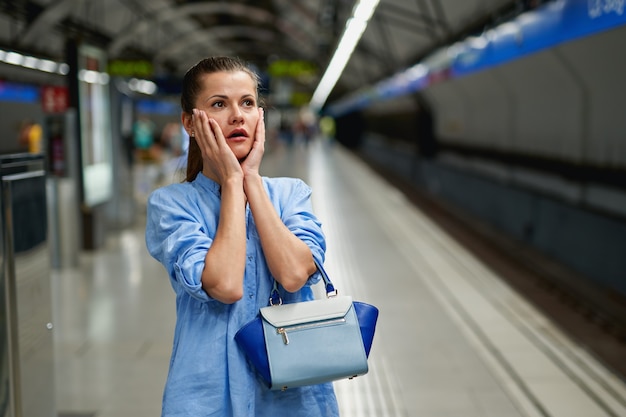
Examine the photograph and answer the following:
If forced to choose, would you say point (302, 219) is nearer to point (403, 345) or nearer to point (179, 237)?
point (179, 237)

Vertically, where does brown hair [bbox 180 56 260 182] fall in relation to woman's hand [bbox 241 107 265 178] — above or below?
above

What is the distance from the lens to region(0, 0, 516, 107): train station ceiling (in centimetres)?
1299

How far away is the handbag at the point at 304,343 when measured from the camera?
1628mm

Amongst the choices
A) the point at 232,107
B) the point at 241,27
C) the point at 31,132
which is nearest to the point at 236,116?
the point at 232,107

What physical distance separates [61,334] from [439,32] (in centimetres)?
1380

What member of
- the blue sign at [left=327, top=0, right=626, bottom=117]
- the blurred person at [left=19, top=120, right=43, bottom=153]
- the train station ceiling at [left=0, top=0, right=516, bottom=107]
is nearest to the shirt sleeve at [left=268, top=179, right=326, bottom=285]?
the blue sign at [left=327, top=0, right=626, bottom=117]

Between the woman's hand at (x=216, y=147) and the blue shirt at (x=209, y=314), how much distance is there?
0.39ft

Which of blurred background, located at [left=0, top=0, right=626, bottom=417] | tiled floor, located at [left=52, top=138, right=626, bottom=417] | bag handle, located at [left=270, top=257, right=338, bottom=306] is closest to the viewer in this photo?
bag handle, located at [left=270, top=257, right=338, bottom=306]

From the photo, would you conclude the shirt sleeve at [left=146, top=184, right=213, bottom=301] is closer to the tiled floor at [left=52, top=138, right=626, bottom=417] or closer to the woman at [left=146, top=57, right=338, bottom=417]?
the woman at [left=146, top=57, right=338, bottom=417]

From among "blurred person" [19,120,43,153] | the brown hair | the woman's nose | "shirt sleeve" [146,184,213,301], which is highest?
"blurred person" [19,120,43,153]

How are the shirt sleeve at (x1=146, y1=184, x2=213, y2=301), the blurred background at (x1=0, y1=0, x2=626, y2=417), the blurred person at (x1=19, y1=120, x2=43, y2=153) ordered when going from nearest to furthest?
the shirt sleeve at (x1=146, y1=184, x2=213, y2=301), the blurred background at (x1=0, y1=0, x2=626, y2=417), the blurred person at (x1=19, y1=120, x2=43, y2=153)

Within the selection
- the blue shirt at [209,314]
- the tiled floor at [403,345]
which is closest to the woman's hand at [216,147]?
the blue shirt at [209,314]

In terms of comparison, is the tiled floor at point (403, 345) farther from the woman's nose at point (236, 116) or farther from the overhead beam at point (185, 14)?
the overhead beam at point (185, 14)

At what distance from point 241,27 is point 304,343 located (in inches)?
1097
